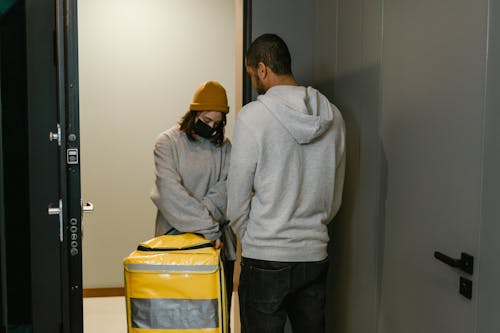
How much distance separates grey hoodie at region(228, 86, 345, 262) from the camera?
189 centimetres

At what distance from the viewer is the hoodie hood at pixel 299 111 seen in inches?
73.6

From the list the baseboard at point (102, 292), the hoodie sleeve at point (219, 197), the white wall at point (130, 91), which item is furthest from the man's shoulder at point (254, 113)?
the baseboard at point (102, 292)

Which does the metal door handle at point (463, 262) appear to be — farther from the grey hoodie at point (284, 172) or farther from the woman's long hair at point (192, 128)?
the woman's long hair at point (192, 128)

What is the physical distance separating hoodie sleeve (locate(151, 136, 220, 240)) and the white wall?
5.33 ft

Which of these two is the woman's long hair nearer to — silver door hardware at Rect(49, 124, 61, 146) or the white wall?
silver door hardware at Rect(49, 124, 61, 146)

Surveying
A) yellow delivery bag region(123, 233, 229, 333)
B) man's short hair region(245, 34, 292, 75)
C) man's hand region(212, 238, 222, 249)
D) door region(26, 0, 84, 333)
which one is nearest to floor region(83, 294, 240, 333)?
door region(26, 0, 84, 333)

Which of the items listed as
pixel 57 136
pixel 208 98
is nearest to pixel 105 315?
pixel 208 98

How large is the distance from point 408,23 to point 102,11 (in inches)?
106

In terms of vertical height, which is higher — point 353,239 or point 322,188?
point 322,188

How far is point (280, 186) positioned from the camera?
189 cm

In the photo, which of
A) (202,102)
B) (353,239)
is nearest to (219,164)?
(202,102)

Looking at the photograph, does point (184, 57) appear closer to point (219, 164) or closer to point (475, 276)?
point (219, 164)

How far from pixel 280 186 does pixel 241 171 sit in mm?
140

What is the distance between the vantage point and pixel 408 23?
5.88 feet
